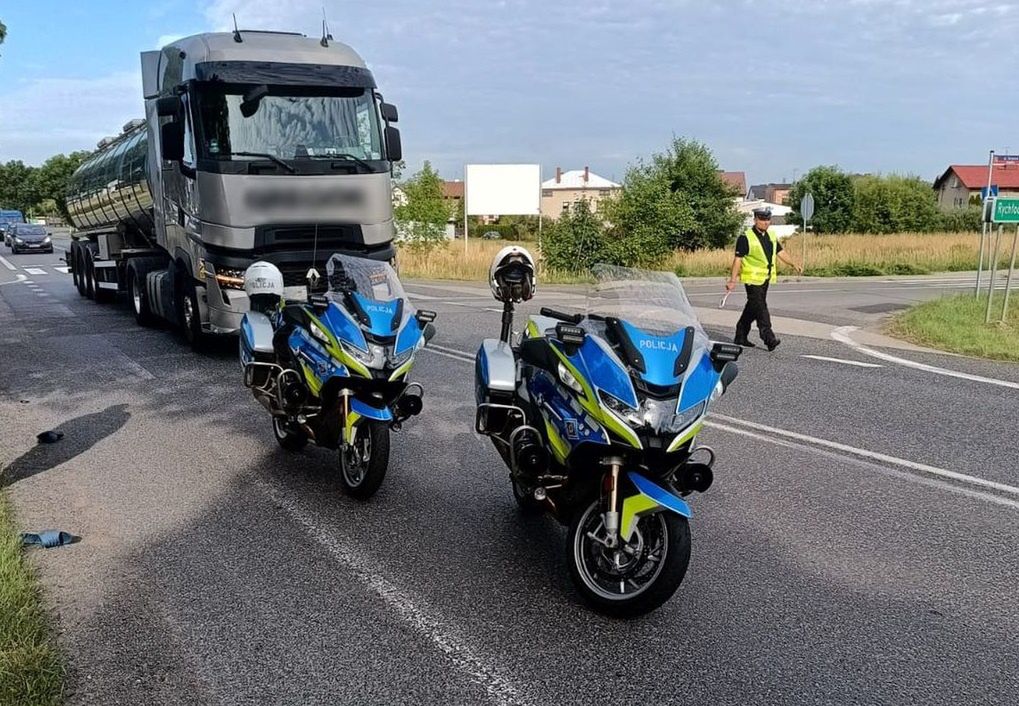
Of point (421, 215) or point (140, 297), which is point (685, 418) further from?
point (421, 215)

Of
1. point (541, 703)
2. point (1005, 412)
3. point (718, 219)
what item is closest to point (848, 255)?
point (718, 219)

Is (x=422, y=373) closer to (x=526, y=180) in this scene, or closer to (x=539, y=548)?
(x=539, y=548)

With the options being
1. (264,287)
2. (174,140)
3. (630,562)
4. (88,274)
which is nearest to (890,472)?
(630,562)

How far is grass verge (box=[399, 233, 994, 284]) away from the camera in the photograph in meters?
29.1

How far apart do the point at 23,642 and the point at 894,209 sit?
61.5 meters

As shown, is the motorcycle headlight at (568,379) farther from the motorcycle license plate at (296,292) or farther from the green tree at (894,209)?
the green tree at (894,209)

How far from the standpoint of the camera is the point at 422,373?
9305 mm

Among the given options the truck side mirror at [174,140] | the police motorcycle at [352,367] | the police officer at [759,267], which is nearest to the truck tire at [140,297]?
the truck side mirror at [174,140]

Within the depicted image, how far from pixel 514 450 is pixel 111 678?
2026 mm

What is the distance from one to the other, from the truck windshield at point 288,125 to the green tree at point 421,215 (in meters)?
20.6

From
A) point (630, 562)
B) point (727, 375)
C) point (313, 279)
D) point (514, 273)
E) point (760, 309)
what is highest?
point (514, 273)

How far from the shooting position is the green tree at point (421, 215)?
3203 cm

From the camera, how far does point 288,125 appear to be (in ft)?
31.8

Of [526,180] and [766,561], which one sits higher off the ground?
[526,180]
